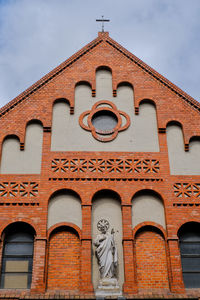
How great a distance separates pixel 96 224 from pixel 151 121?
4.70 m

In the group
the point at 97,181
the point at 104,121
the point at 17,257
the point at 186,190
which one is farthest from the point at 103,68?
the point at 17,257

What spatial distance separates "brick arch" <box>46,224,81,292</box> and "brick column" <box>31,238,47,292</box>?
29 cm

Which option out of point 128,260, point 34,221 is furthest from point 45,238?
point 128,260

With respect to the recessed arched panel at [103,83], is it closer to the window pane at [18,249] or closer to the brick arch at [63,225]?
the brick arch at [63,225]

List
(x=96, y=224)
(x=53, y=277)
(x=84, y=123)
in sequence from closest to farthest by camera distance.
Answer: (x=53, y=277) → (x=96, y=224) → (x=84, y=123)

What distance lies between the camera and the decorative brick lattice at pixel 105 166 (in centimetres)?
1518

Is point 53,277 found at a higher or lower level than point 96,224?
lower

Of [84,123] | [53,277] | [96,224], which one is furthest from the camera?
[84,123]

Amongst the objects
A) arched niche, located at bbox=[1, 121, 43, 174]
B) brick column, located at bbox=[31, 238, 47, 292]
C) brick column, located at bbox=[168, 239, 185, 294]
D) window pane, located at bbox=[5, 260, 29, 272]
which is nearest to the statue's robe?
brick column, located at bbox=[31, 238, 47, 292]

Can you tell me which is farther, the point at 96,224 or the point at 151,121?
the point at 151,121

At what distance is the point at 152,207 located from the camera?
14773 millimetres

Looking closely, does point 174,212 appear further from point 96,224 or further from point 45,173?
point 45,173

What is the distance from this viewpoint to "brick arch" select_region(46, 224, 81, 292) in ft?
44.1

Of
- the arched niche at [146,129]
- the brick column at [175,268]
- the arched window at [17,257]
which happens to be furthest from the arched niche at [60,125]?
the brick column at [175,268]
